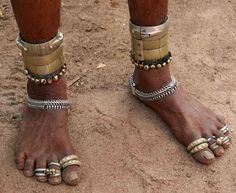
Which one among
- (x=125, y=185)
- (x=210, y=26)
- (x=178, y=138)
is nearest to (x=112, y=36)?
(x=210, y=26)

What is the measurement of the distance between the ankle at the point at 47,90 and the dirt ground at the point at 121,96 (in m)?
0.17

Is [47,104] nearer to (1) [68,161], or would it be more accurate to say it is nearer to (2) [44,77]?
(2) [44,77]

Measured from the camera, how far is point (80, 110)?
213cm

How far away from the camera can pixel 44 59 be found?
5.97ft

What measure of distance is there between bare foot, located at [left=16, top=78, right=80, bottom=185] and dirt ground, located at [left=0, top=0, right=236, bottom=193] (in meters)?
0.04

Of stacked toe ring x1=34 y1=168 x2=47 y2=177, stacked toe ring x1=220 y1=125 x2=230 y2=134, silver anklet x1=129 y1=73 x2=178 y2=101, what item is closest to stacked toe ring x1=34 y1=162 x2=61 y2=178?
stacked toe ring x1=34 y1=168 x2=47 y2=177

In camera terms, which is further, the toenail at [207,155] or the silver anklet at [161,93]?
the silver anklet at [161,93]

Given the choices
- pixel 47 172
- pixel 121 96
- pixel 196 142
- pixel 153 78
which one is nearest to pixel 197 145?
pixel 196 142

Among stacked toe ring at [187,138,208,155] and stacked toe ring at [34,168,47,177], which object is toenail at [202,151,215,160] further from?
stacked toe ring at [34,168,47,177]

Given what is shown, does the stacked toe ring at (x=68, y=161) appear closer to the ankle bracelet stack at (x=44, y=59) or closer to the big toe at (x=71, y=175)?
the big toe at (x=71, y=175)

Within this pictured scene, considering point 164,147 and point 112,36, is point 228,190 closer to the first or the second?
point 164,147

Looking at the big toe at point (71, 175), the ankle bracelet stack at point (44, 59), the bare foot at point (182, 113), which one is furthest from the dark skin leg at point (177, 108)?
the big toe at point (71, 175)

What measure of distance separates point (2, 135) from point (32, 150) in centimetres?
19

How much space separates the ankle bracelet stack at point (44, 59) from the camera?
1796 millimetres
